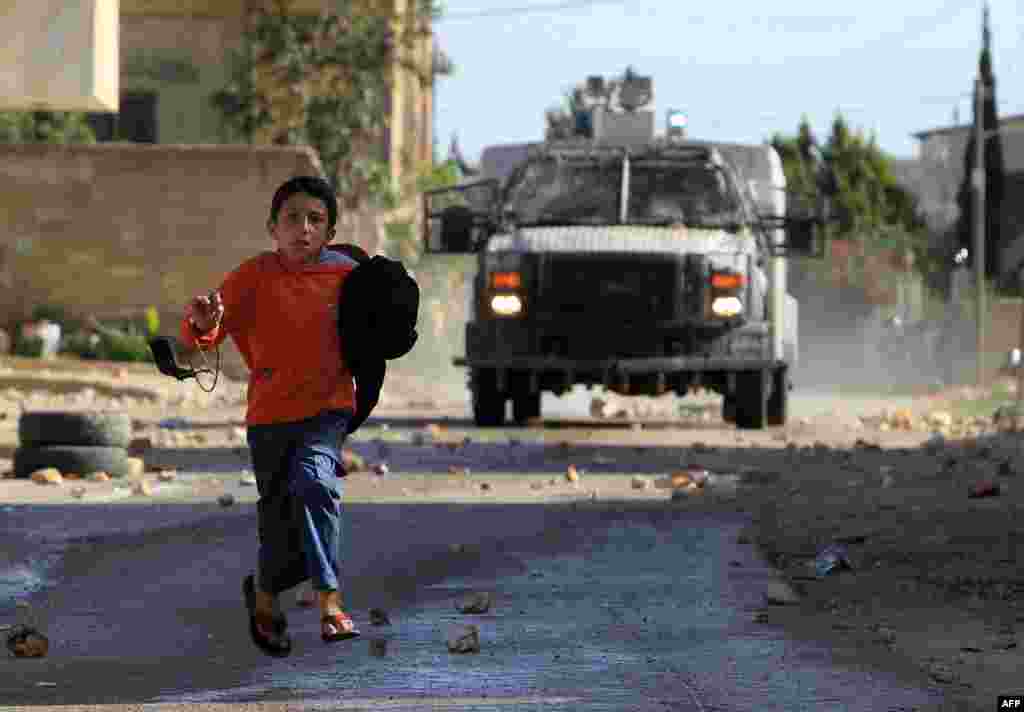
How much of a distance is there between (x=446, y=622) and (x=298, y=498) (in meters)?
1.44

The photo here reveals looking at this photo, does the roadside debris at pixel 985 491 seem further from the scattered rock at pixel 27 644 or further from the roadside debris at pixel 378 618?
the scattered rock at pixel 27 644

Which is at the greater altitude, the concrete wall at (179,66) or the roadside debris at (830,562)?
the concrete wall at (179,66)

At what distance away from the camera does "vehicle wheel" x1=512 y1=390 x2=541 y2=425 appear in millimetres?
23531

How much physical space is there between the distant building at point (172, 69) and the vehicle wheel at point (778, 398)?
20.1m

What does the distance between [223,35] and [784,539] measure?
31.5m

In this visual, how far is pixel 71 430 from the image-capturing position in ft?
53.0

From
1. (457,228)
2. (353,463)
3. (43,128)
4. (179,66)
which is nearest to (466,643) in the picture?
(353,463)

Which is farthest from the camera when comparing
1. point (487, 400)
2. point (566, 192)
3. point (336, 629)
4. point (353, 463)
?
point (566, 192)

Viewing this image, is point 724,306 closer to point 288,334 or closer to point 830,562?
point 830,562

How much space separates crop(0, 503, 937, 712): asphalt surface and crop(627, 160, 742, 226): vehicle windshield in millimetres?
8598

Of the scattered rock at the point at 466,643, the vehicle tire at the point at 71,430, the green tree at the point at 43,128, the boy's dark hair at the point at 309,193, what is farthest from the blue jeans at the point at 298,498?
the green tree at the point at 43,128

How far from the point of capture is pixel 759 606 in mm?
9719

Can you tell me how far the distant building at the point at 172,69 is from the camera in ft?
139

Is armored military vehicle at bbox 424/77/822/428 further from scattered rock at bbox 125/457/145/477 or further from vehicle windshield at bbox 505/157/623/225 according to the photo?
scattered rock at bbox 125/457/145/477
